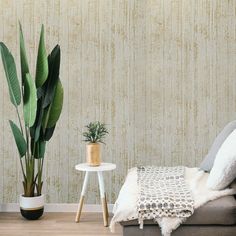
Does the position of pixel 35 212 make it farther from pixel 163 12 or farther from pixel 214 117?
pixel 163 12

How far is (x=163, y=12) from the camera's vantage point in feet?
13.9

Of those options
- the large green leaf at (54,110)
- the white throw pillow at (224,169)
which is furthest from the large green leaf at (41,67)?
the white throw pillow at (224,169)

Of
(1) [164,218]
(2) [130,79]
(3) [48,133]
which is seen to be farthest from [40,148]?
(1) [164,218]

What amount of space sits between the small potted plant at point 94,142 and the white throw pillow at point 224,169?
3.71ft

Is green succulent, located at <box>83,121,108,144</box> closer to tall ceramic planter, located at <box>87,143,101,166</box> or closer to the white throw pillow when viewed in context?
tall ceramic planter, located at <box>87,143,101,166</box>

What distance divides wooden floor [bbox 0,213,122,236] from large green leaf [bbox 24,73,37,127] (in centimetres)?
86

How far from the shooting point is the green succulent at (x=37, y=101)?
385 centimetres

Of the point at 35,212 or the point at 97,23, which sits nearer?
the point at 35,212

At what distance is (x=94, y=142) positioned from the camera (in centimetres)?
389

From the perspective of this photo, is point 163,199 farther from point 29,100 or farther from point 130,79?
point 130,79

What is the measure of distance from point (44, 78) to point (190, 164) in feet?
5.20

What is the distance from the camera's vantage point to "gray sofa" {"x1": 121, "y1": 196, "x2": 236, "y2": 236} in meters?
2.74

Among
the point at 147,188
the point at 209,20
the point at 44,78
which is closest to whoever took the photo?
the point at 147,188

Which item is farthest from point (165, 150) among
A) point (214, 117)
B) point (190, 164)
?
point (214, 117)
